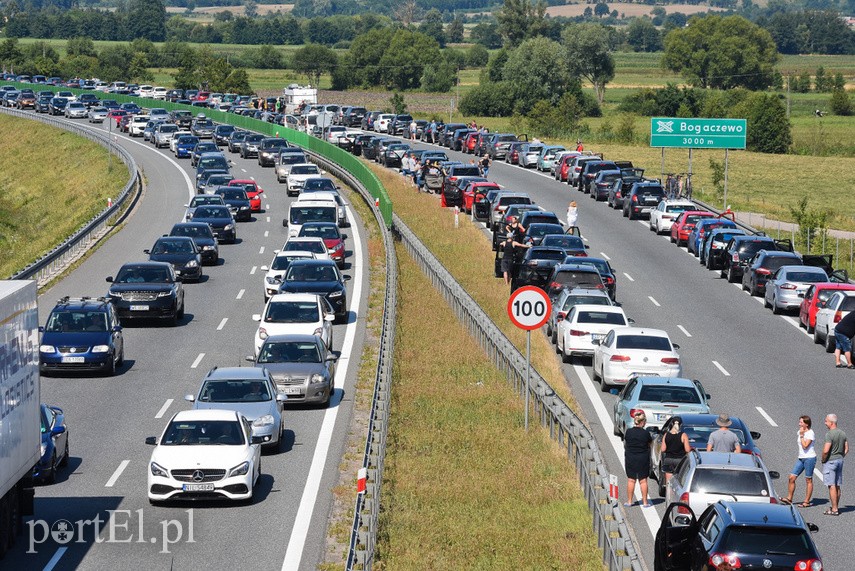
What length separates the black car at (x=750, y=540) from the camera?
593 inches

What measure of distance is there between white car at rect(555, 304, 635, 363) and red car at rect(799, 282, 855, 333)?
7823 mm

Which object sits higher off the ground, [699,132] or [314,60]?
[699,132]

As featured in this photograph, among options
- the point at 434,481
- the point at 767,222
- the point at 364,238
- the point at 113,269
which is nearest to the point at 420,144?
the point at 767,222

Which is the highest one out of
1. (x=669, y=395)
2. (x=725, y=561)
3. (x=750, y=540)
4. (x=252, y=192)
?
(x=750, y=540)

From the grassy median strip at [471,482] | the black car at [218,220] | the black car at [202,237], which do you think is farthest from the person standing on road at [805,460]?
the black car at [218,220]

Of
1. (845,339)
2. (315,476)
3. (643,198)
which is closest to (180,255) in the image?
(845,339)

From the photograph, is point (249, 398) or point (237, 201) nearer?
point (249, 398)

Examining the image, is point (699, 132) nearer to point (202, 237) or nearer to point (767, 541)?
point (202, 237)

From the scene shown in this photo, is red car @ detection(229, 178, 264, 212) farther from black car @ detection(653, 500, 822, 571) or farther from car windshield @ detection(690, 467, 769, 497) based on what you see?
black car @ detection(653, 500, 822, 571)

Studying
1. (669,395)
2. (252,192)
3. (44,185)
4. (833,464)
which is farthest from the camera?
(44,185)

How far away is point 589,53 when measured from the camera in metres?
166

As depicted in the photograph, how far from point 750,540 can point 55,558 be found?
8.43 m

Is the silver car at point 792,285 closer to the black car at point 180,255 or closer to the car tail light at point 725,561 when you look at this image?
the black car at point 180,255

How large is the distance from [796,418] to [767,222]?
4042 centimetres
